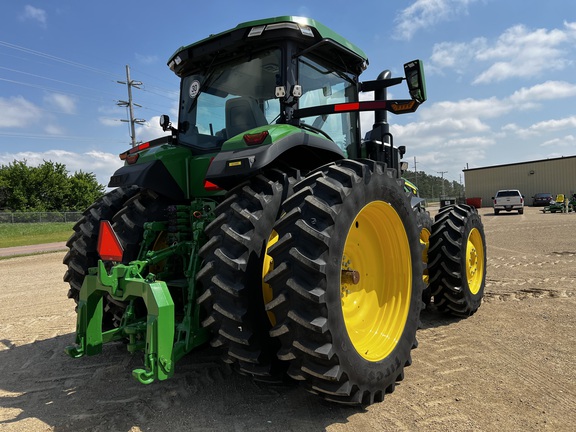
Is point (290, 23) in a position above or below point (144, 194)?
above

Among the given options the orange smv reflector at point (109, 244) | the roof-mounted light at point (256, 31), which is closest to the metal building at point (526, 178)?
the roof-mounted light at point (256, 31)

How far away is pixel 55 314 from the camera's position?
5438 mm

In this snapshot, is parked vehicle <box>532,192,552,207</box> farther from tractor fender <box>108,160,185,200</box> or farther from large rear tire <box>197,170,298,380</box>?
large rear tire <box>197,170,298,380</box>

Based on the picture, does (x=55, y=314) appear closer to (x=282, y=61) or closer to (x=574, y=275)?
(x=282, y=61)

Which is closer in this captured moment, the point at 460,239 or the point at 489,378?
Answer: the point at 489,378

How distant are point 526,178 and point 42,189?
5356 centimetres

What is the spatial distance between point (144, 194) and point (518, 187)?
1999 inches

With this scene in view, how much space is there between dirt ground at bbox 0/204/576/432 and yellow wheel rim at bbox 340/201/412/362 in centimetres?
42

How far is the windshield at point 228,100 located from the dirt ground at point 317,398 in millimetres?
2024

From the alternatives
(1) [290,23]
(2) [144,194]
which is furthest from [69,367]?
(1) [290,23]

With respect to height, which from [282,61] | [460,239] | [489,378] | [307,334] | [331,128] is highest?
[282,61]

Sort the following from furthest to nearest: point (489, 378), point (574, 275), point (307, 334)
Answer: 1. point (574, 275)
2. point (489, 378)
3. point (307, 334)

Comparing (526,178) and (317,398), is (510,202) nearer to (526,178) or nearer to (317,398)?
(526,178)

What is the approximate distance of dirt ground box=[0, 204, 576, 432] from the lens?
2.54m
